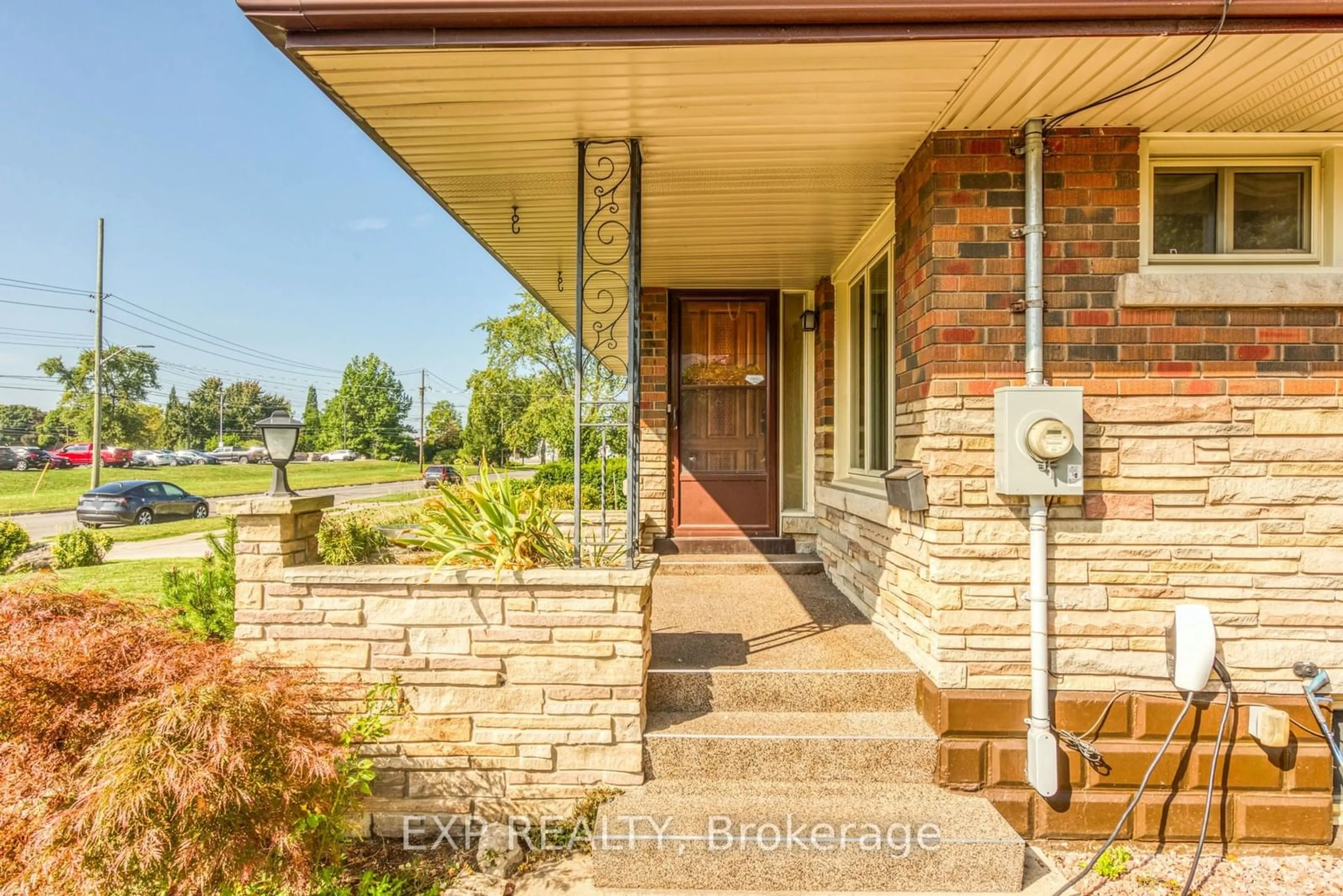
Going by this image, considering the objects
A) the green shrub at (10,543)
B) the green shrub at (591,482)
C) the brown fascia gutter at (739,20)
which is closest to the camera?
the brown fascia gutter at (739,20)

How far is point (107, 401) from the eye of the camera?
133 ft

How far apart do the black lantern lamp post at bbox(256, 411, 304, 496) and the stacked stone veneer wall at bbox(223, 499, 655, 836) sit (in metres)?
0.16

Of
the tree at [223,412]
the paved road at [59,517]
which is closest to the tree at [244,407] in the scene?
the tree at [223,412]

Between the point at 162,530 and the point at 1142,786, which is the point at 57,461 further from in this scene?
the point at 1142,786

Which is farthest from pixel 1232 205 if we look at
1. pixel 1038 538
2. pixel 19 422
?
pixel 19 422

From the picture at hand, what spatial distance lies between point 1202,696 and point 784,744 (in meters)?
1.66

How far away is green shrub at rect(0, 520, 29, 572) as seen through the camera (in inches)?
329

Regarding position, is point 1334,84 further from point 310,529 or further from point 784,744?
point 310,529

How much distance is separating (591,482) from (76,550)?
26.2 feet

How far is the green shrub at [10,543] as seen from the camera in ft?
27.4

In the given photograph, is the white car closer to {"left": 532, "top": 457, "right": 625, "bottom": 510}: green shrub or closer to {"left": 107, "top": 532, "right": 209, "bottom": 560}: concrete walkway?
{"left": 107, "top": 532, "right": 209, "bottom": 560}: concrete walkway

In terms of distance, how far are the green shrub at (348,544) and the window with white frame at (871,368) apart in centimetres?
278

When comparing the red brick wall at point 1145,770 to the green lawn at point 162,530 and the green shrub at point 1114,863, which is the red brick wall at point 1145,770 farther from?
the green lawn at point 162,530

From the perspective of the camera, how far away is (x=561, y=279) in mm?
5062
